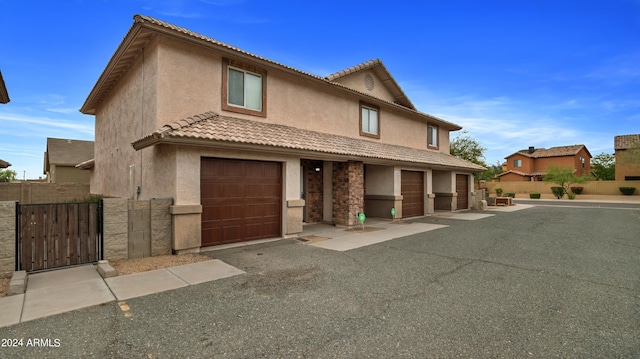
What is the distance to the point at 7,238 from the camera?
611 cm

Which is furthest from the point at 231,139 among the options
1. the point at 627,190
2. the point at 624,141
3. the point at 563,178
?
the point at 624,141

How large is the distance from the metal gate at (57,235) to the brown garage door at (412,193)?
1357cm

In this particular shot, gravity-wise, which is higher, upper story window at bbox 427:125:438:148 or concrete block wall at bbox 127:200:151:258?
upper story window at bbox 427:125:438:148

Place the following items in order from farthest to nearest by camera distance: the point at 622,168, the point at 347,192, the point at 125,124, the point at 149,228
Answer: the point at 622,168 < the point at 347,192 < the point at 125,124 < the point at 149,228

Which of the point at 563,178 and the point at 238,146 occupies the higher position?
the point at 238,146

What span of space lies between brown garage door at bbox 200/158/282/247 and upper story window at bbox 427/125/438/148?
13.7 metres

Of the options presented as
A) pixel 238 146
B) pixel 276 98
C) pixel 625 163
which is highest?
pixel 276 98

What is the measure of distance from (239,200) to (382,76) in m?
12.0

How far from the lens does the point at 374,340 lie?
12.6ft

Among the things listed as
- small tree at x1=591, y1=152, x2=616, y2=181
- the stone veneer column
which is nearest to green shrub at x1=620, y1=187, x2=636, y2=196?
small tree at x1=591, y1=152, x2=616, y2=181

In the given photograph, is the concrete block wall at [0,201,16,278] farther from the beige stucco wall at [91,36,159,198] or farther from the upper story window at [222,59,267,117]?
the upper story window at [222,59,267,117]

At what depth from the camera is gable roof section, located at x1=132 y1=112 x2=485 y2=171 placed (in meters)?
7.96

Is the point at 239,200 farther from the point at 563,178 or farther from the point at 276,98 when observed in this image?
the point at 563,178

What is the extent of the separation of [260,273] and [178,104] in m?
5.70
